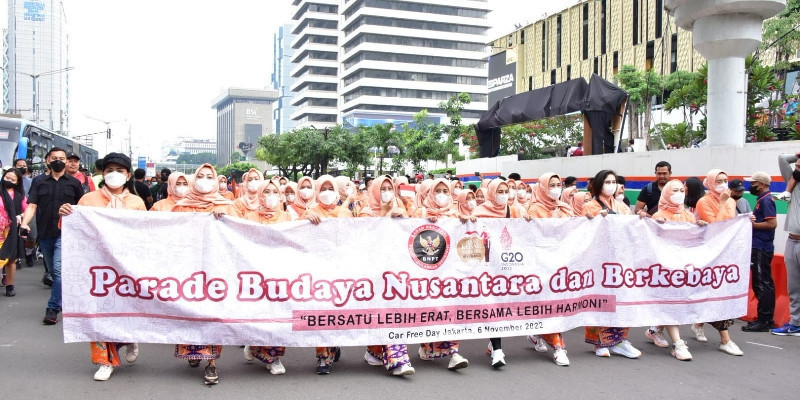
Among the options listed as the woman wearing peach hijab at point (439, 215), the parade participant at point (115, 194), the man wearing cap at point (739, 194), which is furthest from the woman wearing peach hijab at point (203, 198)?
the man wearing cap at point (739, 194)

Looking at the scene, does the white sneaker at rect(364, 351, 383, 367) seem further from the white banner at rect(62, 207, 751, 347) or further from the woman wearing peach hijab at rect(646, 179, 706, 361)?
the woman wearing peach hijab at rect(646, 179, 706, 361)

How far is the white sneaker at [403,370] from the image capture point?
5.20 m

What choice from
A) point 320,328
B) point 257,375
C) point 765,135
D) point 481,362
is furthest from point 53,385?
point 765,135

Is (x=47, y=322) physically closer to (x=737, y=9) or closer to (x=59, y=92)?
(x=737, y=9)

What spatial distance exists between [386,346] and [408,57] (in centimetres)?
9818

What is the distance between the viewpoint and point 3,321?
7082 millimetres

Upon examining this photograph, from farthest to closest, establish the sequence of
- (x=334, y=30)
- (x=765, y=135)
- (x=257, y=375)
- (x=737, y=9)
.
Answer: (x=334, y=30)
(x=765, y=135)
(x=737, y=9)
(x=257, y=375)

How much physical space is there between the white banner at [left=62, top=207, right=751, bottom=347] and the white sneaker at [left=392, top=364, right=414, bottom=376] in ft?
0.68

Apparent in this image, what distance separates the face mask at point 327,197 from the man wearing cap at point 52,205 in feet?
9.81

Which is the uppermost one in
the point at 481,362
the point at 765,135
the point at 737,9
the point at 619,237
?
the point at 737,9

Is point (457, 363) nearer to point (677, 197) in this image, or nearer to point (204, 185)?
point (204, 185)

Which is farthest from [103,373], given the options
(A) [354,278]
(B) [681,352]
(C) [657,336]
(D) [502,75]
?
(D) [502,75]

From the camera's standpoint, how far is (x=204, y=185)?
556 centimetres

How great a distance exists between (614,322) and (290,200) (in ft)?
12.0
